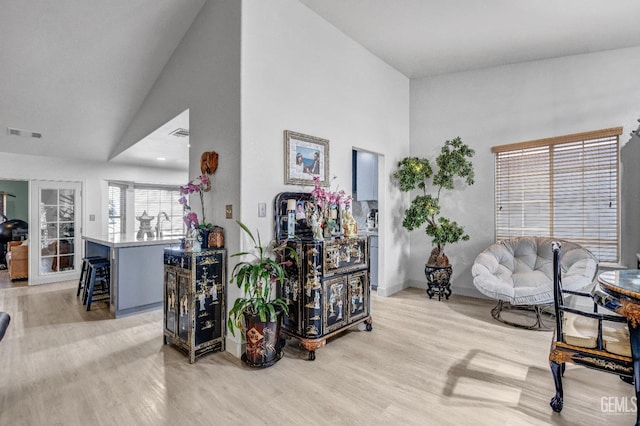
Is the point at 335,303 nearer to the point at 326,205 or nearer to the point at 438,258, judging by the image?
the point at 326,205

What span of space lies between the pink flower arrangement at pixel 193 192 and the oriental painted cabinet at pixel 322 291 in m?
0.86

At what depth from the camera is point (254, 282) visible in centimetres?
255

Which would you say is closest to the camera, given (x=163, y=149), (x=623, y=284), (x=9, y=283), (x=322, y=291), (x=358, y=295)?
(x=623, y=284)

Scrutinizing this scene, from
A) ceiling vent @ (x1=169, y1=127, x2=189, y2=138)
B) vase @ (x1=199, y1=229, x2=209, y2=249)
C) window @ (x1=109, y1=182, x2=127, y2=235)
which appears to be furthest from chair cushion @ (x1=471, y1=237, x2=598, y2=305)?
window @ (x1=109, y1=182, x2=127, y2=235)

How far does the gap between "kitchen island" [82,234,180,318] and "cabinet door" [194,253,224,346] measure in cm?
163

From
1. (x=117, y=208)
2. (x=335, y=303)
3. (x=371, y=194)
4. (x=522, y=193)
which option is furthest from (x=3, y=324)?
(x=522, y=193)

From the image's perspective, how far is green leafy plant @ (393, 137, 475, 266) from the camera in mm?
4332

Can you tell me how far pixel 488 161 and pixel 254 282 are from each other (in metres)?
3.69

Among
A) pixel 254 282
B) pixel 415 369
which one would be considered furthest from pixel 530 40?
pixel 254 282

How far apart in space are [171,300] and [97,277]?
7.68 feet

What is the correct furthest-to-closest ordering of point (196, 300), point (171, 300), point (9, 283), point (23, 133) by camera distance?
point (9, 283) → point (23, 133) → point (171, 300) → point (196, 300)

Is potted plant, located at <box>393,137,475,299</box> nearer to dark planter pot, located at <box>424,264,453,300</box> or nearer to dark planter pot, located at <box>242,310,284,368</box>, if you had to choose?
dark planter pot, located at <box>424,264,453,300</box>

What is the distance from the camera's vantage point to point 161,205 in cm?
716

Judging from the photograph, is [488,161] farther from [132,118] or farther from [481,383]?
[132,118]
